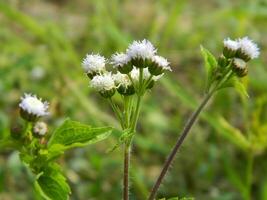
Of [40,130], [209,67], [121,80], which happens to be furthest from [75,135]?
[209,67]

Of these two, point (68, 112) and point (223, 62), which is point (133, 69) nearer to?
point (223, 62)

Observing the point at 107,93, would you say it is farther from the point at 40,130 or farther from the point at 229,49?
the point at 229,49

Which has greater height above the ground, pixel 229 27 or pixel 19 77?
pixel 229 27

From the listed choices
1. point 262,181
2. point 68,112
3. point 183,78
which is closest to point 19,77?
point 68,112

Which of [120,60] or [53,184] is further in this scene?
[120,60]

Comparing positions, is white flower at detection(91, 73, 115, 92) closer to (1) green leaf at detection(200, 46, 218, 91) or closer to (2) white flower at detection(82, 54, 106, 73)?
(2) white flower at detection(82, 54, 106, 73)

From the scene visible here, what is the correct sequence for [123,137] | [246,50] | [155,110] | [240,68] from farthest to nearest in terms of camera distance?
[155,110] < [246,50] < [240,68] < [123,137]
